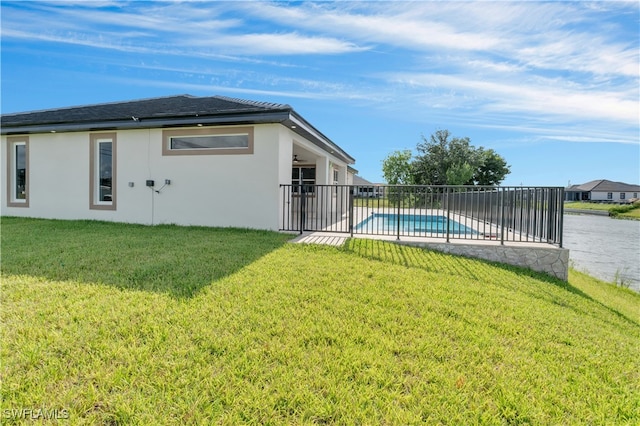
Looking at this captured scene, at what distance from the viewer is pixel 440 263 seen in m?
5.99

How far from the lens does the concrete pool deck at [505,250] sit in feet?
21.6

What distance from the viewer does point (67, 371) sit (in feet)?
7.27

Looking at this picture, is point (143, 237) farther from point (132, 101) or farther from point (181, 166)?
point (132, 101)

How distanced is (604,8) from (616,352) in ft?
27.7

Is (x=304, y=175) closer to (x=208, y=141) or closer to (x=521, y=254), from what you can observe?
(x=208, y=141)

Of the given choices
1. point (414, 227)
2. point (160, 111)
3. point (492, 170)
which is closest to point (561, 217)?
point (414, 227)

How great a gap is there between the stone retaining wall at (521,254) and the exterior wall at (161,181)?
14.5ft

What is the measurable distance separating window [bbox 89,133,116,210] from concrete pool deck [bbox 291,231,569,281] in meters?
6.72

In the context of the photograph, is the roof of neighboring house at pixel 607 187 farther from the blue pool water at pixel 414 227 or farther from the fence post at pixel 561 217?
the fence post at pixel 561 217

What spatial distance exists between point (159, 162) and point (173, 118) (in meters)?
1.49

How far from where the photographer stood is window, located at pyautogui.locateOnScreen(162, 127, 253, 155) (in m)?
8.61

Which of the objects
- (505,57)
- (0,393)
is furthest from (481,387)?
(505,57)

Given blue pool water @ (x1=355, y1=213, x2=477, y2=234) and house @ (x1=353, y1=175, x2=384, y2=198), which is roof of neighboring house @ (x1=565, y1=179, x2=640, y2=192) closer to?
blue pool water @ (x1=355, y1=213, x2=477, y2=234)

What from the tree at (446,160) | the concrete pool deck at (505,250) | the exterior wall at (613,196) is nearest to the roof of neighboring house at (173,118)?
the concrete pool deck at (505,250)
